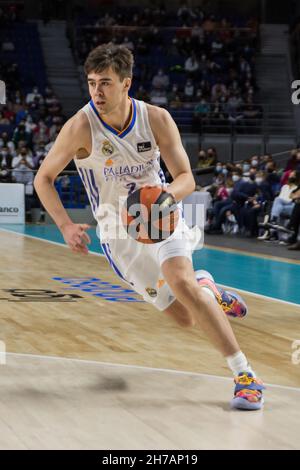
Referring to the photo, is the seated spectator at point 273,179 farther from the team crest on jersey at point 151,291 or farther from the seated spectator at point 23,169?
the team crest on jersey at point 151,291

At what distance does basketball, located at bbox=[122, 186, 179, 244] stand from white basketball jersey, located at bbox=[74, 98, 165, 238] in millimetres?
352

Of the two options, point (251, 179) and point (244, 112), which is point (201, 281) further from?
point (244, 112)

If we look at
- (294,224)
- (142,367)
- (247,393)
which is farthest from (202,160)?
(247,393)

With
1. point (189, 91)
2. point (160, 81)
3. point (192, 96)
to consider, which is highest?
point (160, 81)

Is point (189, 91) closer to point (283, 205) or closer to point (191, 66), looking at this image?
point (191, 66)

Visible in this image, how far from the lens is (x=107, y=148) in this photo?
15.9 ft

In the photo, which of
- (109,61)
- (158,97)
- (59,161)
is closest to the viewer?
(109,61)

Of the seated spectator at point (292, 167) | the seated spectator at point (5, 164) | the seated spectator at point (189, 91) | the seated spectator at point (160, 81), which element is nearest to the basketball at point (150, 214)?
the seated spectator at point (292, 167)

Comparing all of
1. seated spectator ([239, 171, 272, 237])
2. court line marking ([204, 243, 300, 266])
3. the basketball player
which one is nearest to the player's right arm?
the basketball player

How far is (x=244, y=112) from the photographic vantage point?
Answer: 26.0 meters

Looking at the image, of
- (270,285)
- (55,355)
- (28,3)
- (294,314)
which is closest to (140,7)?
(28,3)

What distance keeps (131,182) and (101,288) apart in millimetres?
4845

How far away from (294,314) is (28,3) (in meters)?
25.6
